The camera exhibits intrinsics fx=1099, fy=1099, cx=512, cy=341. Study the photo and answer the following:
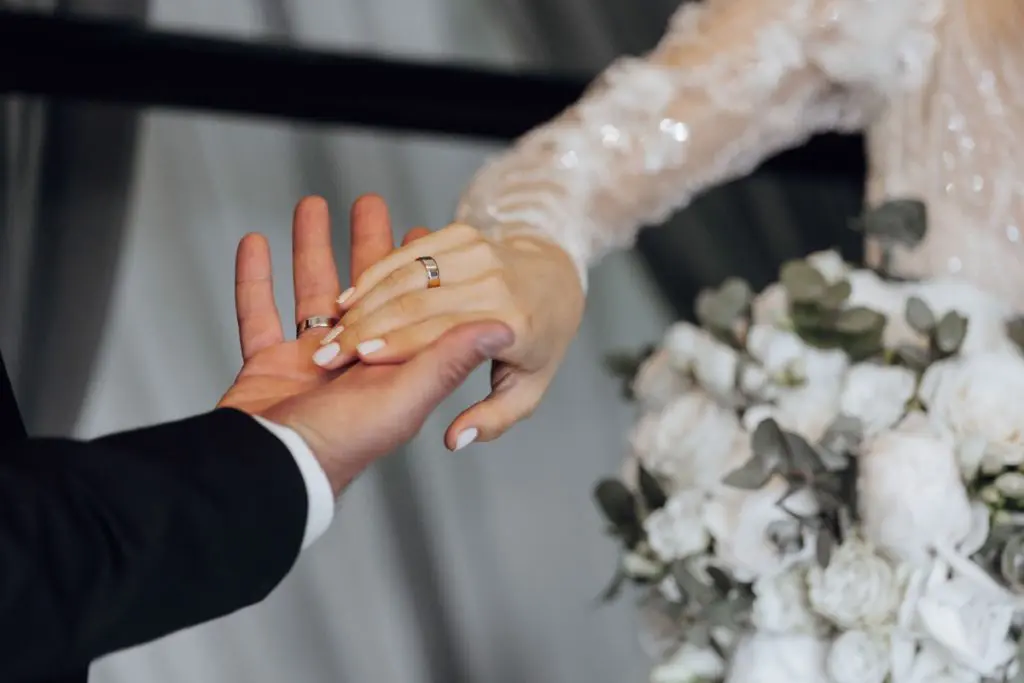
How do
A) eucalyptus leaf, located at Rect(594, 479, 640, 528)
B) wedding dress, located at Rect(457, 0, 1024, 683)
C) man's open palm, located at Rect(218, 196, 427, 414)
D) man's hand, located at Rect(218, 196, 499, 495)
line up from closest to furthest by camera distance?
man's hand, located at Rect(218, 196, 499, 495), man's open palm, located at Rect(218, 196, 427, 414), wedding dress, located at Rect(457, 0, 1024, 683), eucalyptus leaf, located at Rect(594, 479, 640, 528)

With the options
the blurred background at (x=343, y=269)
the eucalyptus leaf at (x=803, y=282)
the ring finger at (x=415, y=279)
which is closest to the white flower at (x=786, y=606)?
the eucalyptus leaf at (x=803, y=282)

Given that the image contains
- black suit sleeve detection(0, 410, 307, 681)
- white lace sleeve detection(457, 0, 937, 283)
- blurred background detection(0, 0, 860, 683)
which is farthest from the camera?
A: blurred background detection(0, 0, 860, 683)

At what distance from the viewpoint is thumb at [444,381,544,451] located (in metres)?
0.63

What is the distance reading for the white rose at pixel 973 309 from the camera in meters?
0.82

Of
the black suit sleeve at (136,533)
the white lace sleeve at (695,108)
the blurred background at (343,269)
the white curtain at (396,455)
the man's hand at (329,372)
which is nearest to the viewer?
the black suit sleeve at (136,533)

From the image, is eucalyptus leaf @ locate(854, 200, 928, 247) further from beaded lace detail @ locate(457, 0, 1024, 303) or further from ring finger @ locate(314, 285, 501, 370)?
ring finger @ locate(314, 285, 501, 370)

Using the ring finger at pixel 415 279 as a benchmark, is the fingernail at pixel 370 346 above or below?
below

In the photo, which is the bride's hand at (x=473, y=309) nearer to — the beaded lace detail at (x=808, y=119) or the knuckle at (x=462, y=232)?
the knuckle at (x=462, y=232)

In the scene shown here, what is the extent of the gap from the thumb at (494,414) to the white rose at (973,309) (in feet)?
1.08

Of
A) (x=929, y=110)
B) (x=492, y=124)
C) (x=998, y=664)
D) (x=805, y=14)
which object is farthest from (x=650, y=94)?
(x=998, y=664)

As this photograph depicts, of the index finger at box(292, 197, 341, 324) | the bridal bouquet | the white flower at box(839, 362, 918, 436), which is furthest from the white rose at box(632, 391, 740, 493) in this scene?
the index finger at box(292, 197, 341, 324)

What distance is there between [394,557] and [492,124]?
533 mm

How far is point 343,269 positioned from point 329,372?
74 cm

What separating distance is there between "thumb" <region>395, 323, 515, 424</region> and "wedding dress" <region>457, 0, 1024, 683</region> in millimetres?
232
